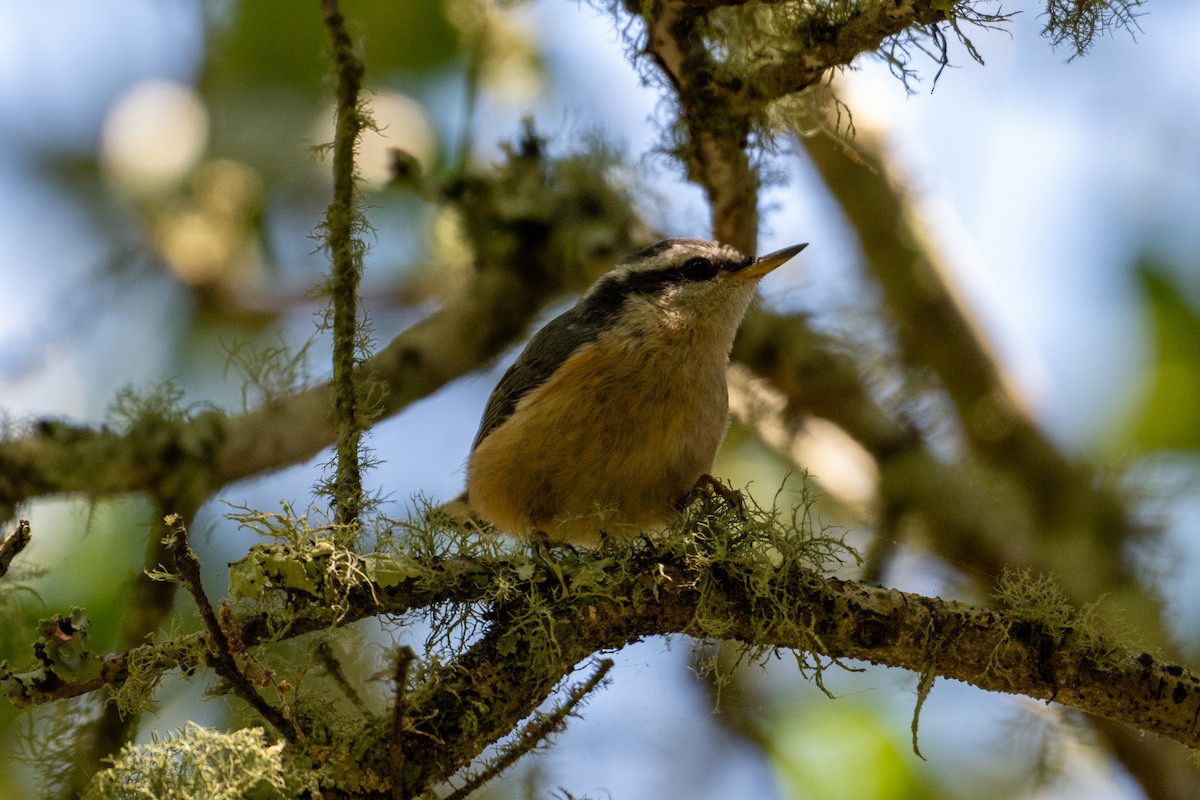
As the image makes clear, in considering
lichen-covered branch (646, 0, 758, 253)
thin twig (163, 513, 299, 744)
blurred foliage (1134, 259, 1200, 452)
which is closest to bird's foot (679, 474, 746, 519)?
lichen-covered branch (646, 0, 758, 253)

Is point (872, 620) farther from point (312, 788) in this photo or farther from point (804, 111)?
point (804, 111)

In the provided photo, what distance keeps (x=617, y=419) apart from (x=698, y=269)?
802 millimetres

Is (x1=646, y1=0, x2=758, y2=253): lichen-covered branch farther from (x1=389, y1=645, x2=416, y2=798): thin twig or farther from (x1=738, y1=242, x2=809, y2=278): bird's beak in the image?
(x1=389, y1=645, x2=416, y2=798): thin twig

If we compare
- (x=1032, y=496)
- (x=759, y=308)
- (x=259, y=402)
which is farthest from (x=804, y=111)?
(x=1032, y=496)

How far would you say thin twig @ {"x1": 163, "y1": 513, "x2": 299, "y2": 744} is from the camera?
6.67 feet

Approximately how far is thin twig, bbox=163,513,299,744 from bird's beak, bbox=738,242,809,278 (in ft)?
7.66

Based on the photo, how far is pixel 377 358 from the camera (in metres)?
4.57

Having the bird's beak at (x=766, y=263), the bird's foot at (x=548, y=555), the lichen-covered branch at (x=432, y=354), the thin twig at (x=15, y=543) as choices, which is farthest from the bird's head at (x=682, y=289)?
the thin twig at (x=15, y=543)

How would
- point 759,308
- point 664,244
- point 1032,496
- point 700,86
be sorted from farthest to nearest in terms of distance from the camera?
point 1032,496
point 759,308
point 664,244
point 700,86

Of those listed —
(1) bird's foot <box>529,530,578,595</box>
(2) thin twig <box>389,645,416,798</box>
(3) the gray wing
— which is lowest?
(2) thin twig <box>389,645,416,798</box>

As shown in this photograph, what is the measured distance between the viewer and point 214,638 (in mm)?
2143

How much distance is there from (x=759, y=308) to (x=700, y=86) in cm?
215

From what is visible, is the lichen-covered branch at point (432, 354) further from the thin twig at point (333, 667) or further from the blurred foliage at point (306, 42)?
the blurred foliage at point (306, 42)

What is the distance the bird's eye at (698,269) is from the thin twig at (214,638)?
228 centimetres
